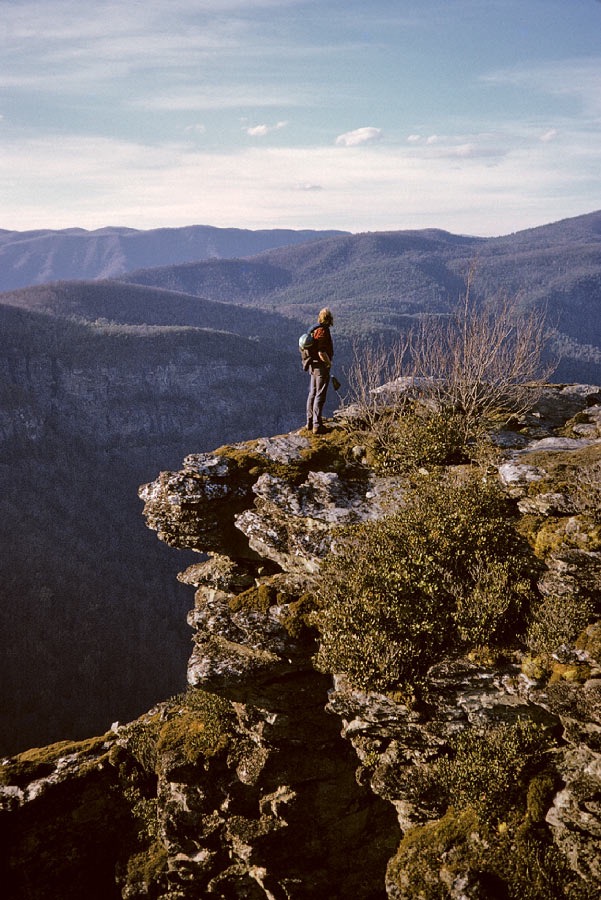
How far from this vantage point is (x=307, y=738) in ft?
63.5

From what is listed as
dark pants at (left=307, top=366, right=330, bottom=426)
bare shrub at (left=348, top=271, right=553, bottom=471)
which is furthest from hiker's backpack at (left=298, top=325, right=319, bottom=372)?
bare shrub at (left=348, top=271, right=553, bottom=471)

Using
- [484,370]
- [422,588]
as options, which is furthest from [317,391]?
[422,588]

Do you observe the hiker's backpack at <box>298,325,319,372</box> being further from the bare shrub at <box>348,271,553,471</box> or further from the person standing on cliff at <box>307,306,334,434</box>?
the bare shrub at <box>348,271,553,471</box>

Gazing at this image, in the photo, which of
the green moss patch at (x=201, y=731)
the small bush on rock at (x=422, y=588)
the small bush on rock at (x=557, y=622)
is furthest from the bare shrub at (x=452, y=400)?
the green moss patch at (x=201, y=731)

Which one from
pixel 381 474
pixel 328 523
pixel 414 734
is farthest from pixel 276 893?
pixel 381 474

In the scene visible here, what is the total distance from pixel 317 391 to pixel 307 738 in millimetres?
11485

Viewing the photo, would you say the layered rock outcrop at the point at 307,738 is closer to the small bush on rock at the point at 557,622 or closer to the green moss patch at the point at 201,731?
the green moss patch at the point at 201,731

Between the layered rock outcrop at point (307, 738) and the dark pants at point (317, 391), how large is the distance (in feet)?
4.20

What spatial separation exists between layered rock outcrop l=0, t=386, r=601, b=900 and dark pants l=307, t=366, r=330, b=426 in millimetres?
1281

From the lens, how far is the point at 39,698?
112 meters

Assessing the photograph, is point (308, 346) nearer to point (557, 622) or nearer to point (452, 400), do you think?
point (452, 400)

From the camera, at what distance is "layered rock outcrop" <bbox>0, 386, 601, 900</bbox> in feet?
48.8

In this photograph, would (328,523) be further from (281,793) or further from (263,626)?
(281,793)

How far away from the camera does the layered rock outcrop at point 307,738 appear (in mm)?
14875
